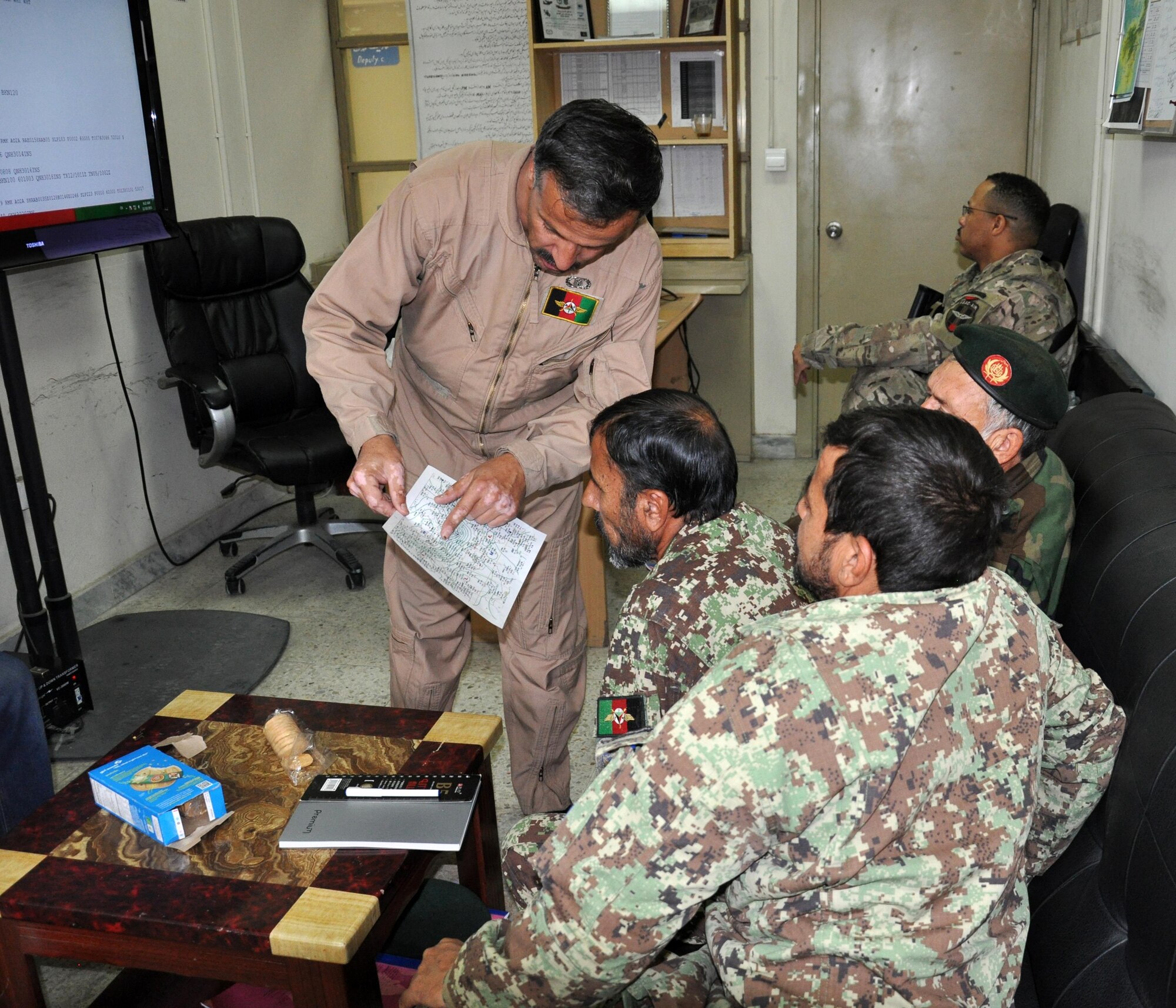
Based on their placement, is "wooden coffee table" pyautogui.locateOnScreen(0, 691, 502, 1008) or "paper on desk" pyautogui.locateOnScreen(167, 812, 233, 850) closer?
"wooden coffee table" pyautogui.locateOnScreen(0, 691, 502, 1008)

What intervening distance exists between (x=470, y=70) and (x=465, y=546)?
316 centimetres

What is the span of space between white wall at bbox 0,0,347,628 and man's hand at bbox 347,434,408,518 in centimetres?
179

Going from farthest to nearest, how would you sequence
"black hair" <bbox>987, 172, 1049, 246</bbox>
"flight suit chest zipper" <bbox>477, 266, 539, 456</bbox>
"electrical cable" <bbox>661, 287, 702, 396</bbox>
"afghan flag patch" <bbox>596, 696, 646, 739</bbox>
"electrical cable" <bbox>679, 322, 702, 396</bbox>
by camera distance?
"electrical cable" <bbox>679, 322, 702, 396</bbox>
"electrical cable" <bbox>661, 287, 702, 396</bbox>
"black hair" <bbox>987, 172, 1049, 246</bbox>
"flight suit chest zipper" <bbox>477, 266, 539, 456</bbox>
"afghan flag patch" <bbox>596, 696, 646, 739</bbox>

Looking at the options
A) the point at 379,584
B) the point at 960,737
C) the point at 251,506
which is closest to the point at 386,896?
the point at 960,737

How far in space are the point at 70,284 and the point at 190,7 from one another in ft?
3.73

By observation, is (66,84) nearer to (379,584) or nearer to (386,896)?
(379,584)

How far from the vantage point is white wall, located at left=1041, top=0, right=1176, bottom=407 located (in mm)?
2039

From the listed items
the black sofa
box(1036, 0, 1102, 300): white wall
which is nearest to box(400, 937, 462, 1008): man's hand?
the black sofa

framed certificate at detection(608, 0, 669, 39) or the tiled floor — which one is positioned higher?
framed certificate at detection(608, 0, 669, 39)

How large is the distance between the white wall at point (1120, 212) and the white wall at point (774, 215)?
1.09m

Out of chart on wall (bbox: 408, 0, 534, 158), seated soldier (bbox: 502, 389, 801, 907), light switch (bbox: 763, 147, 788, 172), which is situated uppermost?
chart on wall (bbox: 408, 0, 534, 158)

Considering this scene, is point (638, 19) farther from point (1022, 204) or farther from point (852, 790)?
point (852, 790)

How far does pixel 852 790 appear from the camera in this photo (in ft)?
2.95

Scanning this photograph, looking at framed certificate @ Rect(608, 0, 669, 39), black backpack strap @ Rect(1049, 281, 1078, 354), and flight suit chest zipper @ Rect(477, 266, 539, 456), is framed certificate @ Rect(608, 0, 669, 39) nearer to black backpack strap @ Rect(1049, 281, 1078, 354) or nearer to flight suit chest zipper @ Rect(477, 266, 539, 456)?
black backpack strap @ Rect(1049, 281, 1078, 354)
